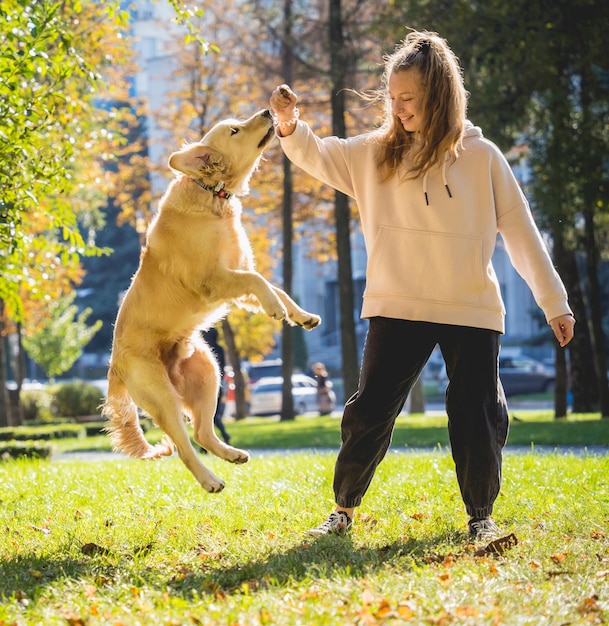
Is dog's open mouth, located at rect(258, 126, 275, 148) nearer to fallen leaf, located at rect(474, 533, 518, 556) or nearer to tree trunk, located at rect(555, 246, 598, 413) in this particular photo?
Answer: fallen leaf, located at rect(474, 533, 518, 556)

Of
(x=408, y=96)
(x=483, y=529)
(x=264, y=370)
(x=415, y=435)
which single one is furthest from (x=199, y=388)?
(x=264, y=370)

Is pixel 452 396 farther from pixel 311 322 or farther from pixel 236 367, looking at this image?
pixel 236 367

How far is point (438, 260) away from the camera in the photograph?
4.50m

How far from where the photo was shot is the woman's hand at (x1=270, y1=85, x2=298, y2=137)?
4.54 metres

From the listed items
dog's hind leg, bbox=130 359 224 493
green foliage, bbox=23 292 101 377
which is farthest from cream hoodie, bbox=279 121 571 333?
green foliage, bbox=23 292 101 377

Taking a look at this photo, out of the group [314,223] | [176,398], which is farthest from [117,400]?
[314,223]

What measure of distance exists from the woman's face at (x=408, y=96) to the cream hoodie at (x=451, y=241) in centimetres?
27

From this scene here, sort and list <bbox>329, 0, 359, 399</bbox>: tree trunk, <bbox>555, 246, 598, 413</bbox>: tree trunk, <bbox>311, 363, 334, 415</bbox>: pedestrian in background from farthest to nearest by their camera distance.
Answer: <bbox>311, 363, 334, 415</bbox>: pedestrian in background
<bbox>329, 0, 359, 399</bbox>: tree trunk
<bbox>555, 246, 598, 413</bbox>: tree trunk

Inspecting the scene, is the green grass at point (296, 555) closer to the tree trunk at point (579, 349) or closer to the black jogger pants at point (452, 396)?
the black jogger pants at point (452, 396)

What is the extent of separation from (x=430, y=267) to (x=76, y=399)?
23828mm

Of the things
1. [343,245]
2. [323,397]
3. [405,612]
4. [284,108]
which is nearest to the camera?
[405,612]

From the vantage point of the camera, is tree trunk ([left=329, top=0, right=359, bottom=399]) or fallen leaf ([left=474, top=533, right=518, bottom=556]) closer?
fallen leaf ([left=474, top=533, right=518, bottom=556])

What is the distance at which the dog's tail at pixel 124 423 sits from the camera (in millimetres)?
5219

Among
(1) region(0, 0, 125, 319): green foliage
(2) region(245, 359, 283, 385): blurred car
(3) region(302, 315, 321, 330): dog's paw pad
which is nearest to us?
(3) region(302, 315, 321, 330): dog's paw pad
